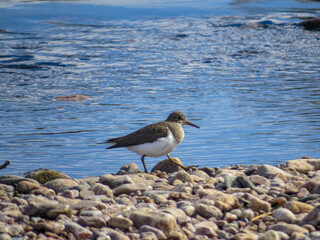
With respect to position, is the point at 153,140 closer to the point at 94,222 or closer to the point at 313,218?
the point at 94,222

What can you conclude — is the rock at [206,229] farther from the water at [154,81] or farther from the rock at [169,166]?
the water at [154,81]

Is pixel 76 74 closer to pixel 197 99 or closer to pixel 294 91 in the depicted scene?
pixel 197 99

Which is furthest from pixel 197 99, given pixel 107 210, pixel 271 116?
pixel 107 210

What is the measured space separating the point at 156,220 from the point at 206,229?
383mm

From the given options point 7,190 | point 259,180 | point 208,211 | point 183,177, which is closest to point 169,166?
point 183,177

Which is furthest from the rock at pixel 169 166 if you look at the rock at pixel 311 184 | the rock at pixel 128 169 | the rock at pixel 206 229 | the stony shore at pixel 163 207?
the rock at pixel 206 229

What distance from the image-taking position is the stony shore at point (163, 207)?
402cm

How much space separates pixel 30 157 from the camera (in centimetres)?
725

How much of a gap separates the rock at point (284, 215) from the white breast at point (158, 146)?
2.30 metres

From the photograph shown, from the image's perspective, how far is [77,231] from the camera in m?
3.97

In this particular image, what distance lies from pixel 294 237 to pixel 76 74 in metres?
9.68

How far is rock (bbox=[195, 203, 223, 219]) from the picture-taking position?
443 centimetres

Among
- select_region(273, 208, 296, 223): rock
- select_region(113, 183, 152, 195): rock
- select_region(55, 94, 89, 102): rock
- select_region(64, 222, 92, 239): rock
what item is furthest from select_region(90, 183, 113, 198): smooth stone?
select_region(55, 94, 89, 102): rock

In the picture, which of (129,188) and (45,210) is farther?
(129,188)
